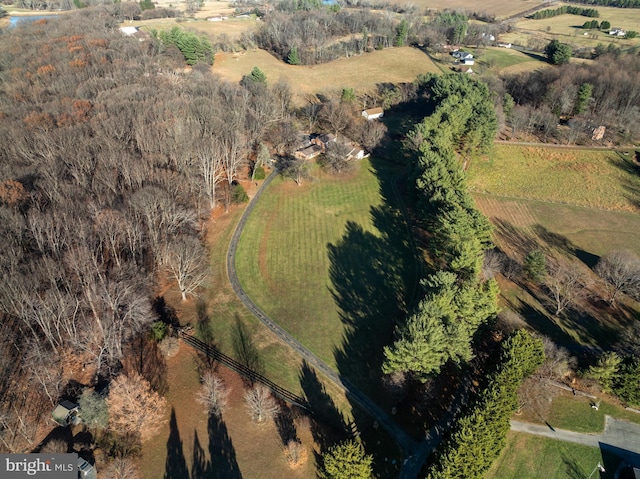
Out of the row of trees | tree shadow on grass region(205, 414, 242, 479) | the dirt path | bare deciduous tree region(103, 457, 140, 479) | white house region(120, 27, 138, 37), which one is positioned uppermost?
white house region(120, 27, 138, 37)

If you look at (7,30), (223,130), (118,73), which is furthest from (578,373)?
(7,30)

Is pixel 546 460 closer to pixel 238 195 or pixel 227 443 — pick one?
pixel 227 443

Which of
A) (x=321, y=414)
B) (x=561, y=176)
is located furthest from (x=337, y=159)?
(x=321, y=414)

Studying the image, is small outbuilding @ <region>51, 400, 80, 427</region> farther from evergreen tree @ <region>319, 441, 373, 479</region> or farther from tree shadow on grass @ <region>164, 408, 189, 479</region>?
evergreen tree @ <region>319, 441, 373, 479</region>

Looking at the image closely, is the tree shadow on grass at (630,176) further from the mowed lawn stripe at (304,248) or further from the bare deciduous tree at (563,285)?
the mowed lawn stripe at (304,248)

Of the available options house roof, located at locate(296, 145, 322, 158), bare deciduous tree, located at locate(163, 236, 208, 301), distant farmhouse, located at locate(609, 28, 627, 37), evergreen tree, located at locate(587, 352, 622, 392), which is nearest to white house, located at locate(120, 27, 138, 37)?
house roof, located at locate(296, 145, 322, 158)

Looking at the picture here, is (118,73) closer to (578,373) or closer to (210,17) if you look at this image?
(578,373)
